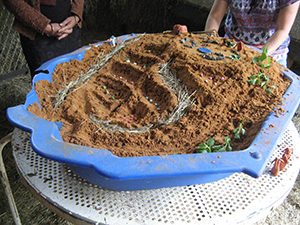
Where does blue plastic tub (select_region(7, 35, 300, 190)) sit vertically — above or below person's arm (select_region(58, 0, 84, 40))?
above

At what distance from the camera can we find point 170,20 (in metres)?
3.19

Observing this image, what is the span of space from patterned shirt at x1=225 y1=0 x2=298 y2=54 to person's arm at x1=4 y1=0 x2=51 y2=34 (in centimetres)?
83

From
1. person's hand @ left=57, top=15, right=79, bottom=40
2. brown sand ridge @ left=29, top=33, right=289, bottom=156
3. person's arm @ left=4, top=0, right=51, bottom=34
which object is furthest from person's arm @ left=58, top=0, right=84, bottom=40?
brown sand ridge @ left=29, top=33, right=289, bottom=156

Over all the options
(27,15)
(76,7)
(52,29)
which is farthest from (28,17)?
(76,7)

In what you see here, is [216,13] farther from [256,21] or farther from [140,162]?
[140,162]

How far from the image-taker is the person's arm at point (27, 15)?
4.98ft

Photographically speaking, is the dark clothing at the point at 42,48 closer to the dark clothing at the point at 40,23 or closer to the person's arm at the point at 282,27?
the dark clothing at the point at 40,23

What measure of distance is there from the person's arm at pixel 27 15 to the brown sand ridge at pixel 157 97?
1.38ft

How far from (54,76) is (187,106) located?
0.41 metres

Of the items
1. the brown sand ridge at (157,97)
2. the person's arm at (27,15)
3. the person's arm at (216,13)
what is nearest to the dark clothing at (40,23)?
→ the person's arm at (27,15)

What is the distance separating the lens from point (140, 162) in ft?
2.39

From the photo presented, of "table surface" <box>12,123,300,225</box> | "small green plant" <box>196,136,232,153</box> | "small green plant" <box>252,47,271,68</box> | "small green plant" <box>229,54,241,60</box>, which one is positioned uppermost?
"small green plant" <box>252,47,271,68</box>

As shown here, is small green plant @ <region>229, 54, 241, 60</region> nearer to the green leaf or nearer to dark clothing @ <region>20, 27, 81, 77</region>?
the green leaf

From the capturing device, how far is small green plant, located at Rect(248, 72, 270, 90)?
1062 millimetres
